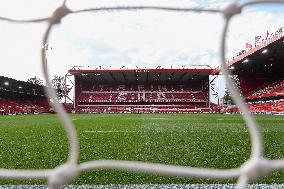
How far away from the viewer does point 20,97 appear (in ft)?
109

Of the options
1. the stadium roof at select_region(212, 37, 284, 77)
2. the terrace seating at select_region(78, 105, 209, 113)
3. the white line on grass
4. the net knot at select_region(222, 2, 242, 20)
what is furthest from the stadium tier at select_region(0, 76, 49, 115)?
the net knot at select_region(222, 2, 242, 20)

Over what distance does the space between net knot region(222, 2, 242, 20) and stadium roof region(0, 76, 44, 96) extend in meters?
26.5

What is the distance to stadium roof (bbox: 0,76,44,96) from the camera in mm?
27275

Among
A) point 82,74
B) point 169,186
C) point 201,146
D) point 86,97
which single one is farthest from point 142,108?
point 169,186

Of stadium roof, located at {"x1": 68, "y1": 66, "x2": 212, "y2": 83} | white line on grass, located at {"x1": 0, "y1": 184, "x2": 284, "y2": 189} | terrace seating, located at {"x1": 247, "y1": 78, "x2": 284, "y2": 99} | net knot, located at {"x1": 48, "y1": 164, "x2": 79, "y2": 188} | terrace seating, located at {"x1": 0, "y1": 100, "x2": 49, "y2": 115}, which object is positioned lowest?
white line on grass, located at {"x1": 0, "y1": 184, "x2": 284, "y2": 189}

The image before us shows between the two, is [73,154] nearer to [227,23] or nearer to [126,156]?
[227,23]

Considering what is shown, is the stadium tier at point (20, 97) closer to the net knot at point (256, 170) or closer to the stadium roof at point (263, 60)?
the stadium roof at point (263, 60)

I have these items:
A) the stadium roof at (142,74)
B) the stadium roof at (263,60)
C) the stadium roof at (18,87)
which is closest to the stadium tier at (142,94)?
the stadium roof at (142,74)

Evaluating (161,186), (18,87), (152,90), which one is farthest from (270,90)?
(161,186)

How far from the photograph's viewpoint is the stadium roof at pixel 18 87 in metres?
27.3

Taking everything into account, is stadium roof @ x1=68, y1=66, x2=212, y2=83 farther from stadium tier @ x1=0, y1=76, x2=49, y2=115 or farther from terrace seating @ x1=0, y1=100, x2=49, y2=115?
terrace seating @ x1=0, y1=100, x2=49, y2=115

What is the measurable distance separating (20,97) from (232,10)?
33551 millimetres

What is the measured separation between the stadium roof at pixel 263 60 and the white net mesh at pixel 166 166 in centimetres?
1874

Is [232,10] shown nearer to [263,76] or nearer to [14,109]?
[14,109]
